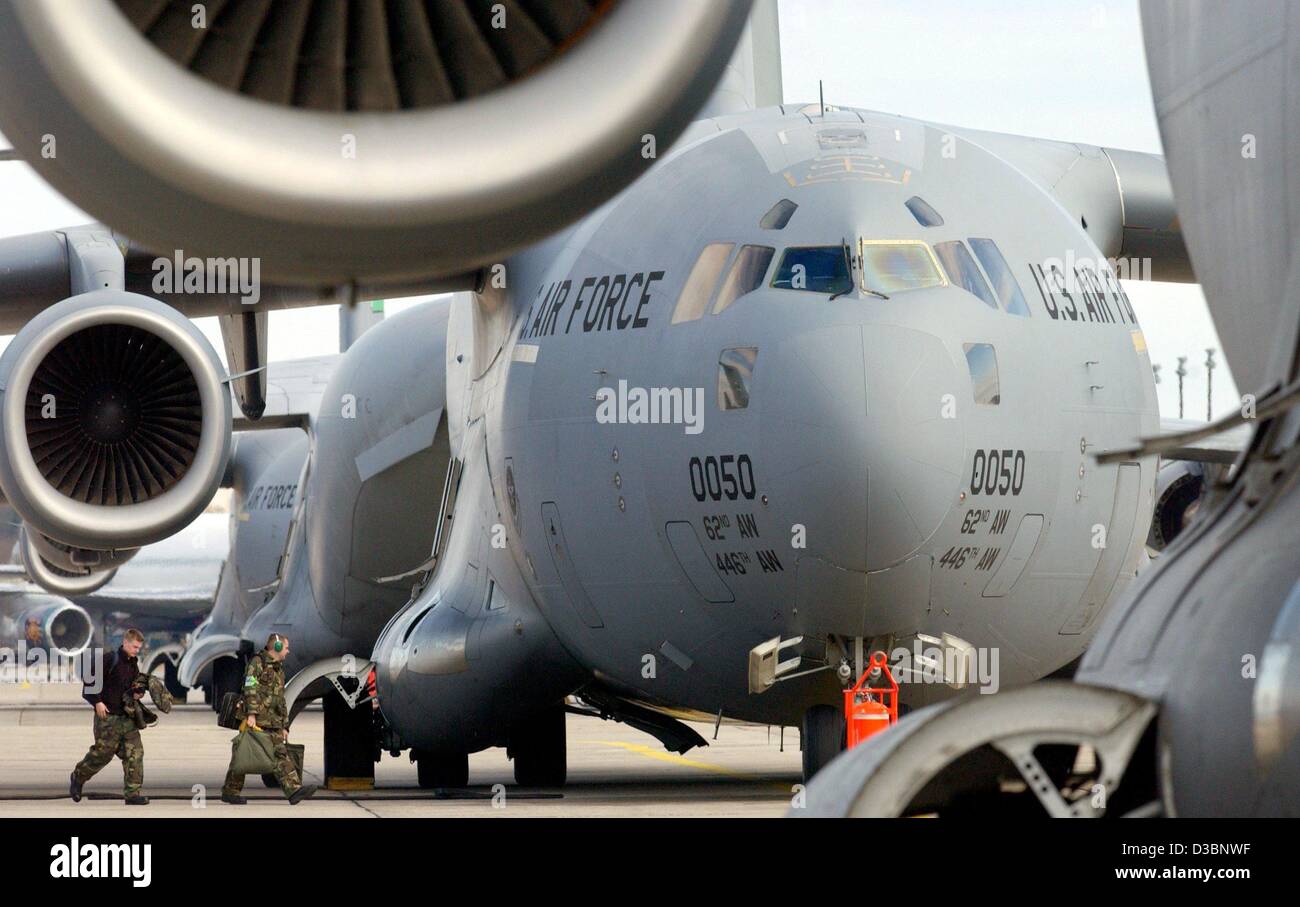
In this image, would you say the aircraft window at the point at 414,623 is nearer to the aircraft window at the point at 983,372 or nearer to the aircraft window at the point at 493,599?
the aircraft window at the point at 493,599

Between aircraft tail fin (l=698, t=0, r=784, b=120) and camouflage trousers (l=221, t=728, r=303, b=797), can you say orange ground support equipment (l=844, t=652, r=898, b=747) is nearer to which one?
aircraft tail fin (l=698, t=0, r=784, b=120)

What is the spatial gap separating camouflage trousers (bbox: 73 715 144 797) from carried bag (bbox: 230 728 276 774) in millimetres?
645

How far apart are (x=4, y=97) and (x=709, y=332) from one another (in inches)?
247

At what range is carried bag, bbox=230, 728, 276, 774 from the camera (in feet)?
40.1

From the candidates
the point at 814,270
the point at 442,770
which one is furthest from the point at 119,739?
the point at 814,270

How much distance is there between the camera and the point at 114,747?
12539mm

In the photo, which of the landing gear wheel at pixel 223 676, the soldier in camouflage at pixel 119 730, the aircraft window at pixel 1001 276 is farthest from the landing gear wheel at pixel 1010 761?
the landing gear wheel at pixel 223 676

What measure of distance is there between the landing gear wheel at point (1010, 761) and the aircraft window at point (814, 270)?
4935 mm

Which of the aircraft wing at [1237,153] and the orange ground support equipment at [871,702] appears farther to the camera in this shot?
the orange ground support equipment at [871,702]

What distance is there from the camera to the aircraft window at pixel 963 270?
890 centimetres

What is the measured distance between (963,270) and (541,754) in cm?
519

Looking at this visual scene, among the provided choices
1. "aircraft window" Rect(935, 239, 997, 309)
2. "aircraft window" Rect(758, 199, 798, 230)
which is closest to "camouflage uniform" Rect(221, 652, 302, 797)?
"aircraft window" Rect(758, 199, 798, 230)
